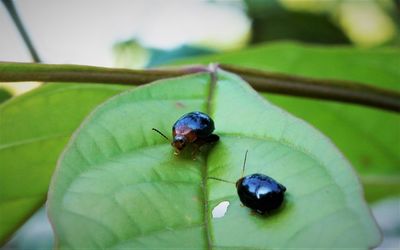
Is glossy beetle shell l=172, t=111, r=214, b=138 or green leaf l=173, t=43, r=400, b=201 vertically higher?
green leaf l=173, t=43, r=400, b=201

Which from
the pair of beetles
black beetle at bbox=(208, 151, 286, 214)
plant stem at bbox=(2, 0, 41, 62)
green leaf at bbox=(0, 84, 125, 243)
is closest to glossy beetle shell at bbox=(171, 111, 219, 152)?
the pair of beetles

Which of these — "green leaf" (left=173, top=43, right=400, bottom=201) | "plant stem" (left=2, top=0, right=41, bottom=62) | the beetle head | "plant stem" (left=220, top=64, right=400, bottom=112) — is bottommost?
the beetle head

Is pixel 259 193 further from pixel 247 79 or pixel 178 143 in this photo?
pixel 247 79

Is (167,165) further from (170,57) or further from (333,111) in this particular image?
(170,57)

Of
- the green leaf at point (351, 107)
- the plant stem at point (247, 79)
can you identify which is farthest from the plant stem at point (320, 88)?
the green leaf at point (351, 107)

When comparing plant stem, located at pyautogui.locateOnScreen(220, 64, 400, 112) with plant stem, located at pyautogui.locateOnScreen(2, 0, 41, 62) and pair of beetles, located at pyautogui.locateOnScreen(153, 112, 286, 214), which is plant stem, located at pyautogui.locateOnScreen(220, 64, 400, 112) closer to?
pair of beetles, located at pyautogui.locateOnScreen(153, 112, 286, 214)

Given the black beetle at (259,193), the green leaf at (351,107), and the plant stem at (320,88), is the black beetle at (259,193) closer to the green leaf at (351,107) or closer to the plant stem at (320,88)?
the plant stem at (320,88)
